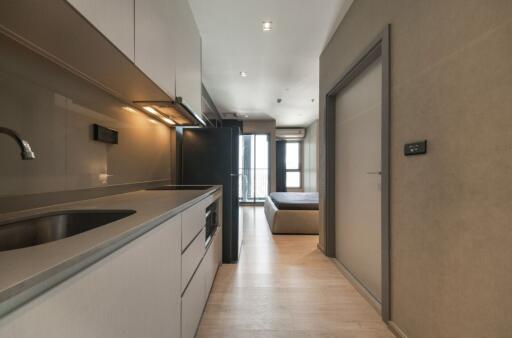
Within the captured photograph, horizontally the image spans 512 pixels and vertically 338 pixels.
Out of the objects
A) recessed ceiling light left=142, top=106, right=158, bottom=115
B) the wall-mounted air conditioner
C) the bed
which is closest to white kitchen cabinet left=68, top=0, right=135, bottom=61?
recessed ceiling light left=142, top=106, right=158, bottom=115

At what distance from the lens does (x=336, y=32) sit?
2.69 m

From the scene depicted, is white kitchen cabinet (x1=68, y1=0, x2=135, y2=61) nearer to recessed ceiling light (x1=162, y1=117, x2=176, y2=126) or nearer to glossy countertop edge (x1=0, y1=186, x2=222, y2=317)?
glossy countertop edge (x1=0, y1=186, x2=222, y2=317)

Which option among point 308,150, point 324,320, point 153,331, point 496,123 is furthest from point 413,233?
point 308,150

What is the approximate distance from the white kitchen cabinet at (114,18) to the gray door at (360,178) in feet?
6.03

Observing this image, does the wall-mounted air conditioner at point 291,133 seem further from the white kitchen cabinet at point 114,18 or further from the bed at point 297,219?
the white kitchen cabinet at point 114,18

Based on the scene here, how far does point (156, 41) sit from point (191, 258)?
1344mm

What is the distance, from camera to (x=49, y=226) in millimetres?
1062

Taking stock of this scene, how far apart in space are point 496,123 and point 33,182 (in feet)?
6.51

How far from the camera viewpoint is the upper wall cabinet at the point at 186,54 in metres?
1.92

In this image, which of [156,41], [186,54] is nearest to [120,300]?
[156,41]

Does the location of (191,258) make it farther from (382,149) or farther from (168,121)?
(168,121)

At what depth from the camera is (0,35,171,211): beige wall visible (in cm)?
99

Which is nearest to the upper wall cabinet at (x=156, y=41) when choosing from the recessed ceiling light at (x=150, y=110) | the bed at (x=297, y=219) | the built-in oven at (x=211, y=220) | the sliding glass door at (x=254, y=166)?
the recessed ceiling light at (x=150, y=110)

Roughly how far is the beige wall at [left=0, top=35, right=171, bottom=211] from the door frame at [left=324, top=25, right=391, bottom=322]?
1.93 m
